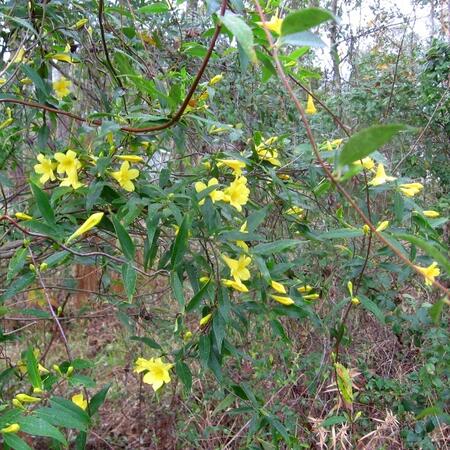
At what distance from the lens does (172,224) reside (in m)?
1.13

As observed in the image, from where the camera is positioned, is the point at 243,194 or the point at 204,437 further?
the point at 204,437

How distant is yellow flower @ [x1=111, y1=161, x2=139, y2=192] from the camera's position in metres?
1.08

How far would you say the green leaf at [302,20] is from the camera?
54cm

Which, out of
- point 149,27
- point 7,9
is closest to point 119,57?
point 7,9

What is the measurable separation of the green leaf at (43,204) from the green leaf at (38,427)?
1.14ft

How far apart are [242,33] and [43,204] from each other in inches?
22.5

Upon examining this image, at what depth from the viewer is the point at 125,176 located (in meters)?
1.09

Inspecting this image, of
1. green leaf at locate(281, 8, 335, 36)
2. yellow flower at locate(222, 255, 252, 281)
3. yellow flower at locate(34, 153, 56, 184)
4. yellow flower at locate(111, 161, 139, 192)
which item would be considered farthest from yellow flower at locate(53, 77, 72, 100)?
green leaf at locate(281, 8, 335, 36)

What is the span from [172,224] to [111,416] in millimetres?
1873

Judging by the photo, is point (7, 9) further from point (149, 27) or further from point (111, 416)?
point (111, 416)

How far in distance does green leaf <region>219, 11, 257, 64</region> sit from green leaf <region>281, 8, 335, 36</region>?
0.12 feet

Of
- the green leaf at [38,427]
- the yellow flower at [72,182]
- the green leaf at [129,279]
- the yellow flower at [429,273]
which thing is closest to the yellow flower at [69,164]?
the yellow flower at [72,182]

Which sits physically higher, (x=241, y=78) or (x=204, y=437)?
(x=241, y=78)

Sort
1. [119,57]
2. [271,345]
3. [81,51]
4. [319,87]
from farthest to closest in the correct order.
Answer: [319,87]
[271,345]
[81,51]
[119,57]
